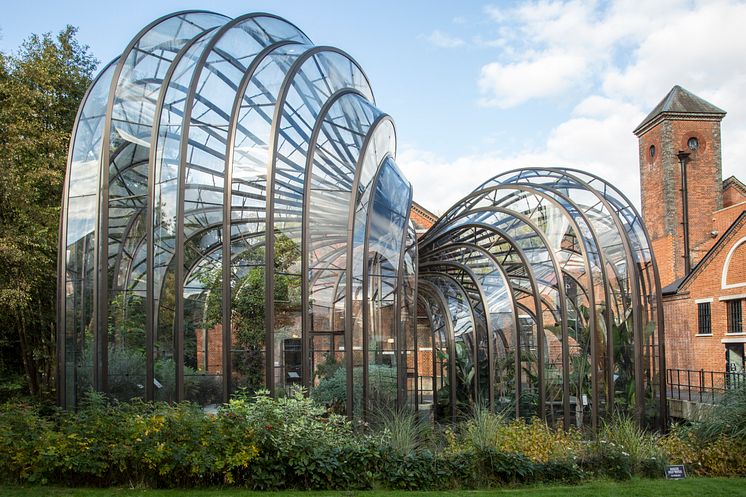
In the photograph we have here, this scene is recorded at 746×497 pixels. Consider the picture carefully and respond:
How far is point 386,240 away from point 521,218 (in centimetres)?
510

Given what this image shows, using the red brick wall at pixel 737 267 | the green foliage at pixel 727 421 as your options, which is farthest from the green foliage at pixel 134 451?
the red brick wall at pixel 737 267

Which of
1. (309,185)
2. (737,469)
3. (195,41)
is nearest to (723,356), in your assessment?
(737,469)

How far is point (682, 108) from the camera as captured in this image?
3762 centimetres

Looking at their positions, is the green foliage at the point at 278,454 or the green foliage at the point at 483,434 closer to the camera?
the green foliage at the point at 278,454

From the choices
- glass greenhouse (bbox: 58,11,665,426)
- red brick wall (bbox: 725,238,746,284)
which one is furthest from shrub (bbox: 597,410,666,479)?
red brick wall (bbox: 725,238,746,284)

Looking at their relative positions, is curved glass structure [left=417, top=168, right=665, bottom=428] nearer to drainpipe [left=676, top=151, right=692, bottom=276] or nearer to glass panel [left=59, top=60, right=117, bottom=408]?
glass panel [left=59, top=60, right=117, bottom=408]

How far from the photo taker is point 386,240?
1330cm

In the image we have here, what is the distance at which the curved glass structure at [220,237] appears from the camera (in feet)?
38.2

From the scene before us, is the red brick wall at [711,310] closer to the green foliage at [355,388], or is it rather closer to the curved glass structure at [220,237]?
the curved glass structure at [220,237]

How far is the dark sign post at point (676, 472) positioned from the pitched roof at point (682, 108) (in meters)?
31.9

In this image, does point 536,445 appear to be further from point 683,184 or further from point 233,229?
point 683,184

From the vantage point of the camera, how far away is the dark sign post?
31.2 ft

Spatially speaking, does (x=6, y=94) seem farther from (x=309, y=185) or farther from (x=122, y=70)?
(x=309, y=185)

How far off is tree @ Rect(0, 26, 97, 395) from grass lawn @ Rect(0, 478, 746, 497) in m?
9.08
